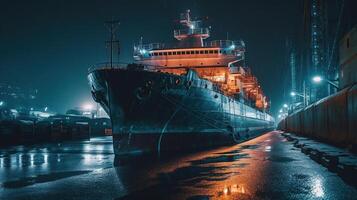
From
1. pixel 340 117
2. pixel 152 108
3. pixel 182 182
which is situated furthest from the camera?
pixel 152 108

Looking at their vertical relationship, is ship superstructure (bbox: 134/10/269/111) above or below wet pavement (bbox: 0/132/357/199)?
above

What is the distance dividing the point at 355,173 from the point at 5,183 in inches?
381

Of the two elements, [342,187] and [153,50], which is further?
[153,50]

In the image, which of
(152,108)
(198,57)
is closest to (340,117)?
(152,108)

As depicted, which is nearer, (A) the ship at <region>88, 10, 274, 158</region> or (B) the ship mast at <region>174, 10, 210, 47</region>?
(A) the ship at <region>88, 10, 274, 158</region>

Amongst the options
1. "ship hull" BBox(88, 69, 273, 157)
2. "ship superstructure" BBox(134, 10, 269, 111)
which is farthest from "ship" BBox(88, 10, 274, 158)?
"ship superstructure" BBox(134, 10, 269, 111)

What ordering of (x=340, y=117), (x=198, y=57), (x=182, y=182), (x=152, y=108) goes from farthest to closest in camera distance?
(x=198, y=57) < (x=152, y=108) < (x=340, y=117) < (x=182, y=182)

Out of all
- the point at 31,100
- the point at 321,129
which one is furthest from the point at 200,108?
→ the point at 31,100

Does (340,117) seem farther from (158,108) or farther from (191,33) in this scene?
(191,33)

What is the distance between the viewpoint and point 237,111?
32.1 meters

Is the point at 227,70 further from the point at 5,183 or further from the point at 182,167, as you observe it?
the point at 5,183

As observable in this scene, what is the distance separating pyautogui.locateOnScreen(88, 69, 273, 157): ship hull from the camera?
62.2 feet

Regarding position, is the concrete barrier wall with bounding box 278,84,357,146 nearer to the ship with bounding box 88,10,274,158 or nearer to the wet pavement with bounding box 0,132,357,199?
the wet pavement with bounding box 0,132,357,199

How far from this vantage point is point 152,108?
64.0ft
